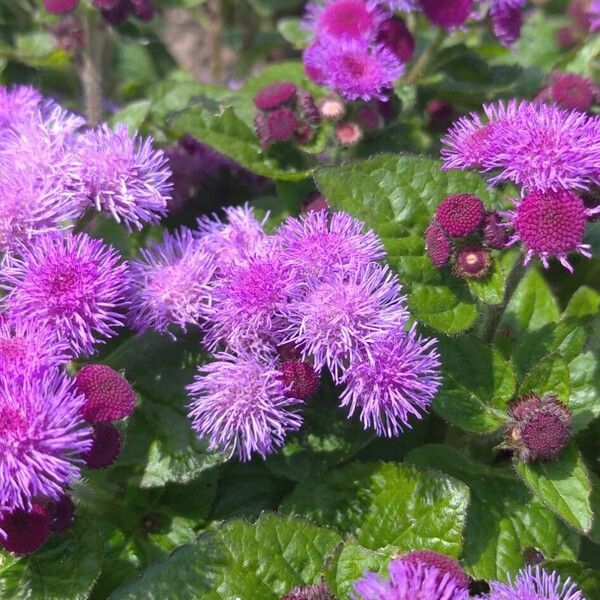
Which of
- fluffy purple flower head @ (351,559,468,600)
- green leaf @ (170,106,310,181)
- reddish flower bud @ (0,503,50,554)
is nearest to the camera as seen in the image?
fluffy purple flower head @ (351,559,468,600)

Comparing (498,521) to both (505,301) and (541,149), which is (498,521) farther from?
(541,149)

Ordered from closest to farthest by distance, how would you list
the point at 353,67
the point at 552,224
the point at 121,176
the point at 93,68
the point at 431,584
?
the point at 431,584 → the point at 552,224 → the point at 121,176 → the point at 353,67 → the point at 93,68

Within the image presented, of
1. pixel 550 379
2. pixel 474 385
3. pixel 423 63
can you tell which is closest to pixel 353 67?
pixel 423 63

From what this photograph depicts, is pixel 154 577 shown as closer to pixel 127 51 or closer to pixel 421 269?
pixel 421 269

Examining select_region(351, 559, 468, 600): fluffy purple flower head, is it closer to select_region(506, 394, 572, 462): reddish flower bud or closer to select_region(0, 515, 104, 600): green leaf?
select_region(506, 394, 572, 462): reddish flower bud

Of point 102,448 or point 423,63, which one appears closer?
point 102,448

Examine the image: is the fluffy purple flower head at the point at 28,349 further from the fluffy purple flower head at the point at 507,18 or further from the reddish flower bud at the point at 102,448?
the fluffy purple flower head at the point at 507,18

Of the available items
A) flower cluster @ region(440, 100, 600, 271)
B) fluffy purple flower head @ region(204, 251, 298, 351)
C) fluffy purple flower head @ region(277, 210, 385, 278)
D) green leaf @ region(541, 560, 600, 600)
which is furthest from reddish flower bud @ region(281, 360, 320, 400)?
green leaf @ region(541, 560, 600, 600)
